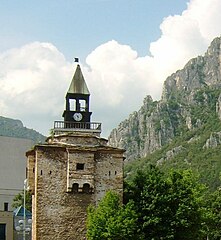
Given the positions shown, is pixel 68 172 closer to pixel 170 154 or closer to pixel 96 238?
pixel 96 238

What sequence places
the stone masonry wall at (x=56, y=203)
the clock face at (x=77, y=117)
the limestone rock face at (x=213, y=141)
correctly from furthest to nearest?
the limestone rock face at (x=213, y=141) → the clock face at (x=77, y=117) → the stone masonry wall at (x=56, y=203)

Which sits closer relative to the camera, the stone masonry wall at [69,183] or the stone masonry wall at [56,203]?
the stone masonry wall at [56,203]

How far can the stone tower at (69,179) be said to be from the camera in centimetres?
4231

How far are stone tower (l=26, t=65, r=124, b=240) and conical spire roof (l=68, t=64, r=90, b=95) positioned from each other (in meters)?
3.48

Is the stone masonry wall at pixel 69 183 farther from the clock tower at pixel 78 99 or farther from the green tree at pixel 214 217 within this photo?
the green tree at pixel 214 217

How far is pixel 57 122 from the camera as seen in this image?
45.4 metres

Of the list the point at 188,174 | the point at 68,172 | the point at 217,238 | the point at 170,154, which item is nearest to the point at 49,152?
the point at 68,172

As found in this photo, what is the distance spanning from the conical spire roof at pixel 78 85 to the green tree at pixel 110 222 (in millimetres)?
9424

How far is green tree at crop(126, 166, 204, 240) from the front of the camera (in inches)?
1709

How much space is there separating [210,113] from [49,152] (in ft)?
525

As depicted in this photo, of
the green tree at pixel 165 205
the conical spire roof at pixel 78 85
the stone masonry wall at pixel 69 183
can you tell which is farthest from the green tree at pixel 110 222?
the conical spire roof at pixel 78 85

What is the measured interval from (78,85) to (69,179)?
8.57 metres

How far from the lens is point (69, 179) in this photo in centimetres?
4281

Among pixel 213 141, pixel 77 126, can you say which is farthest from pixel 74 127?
pixel 213 141
